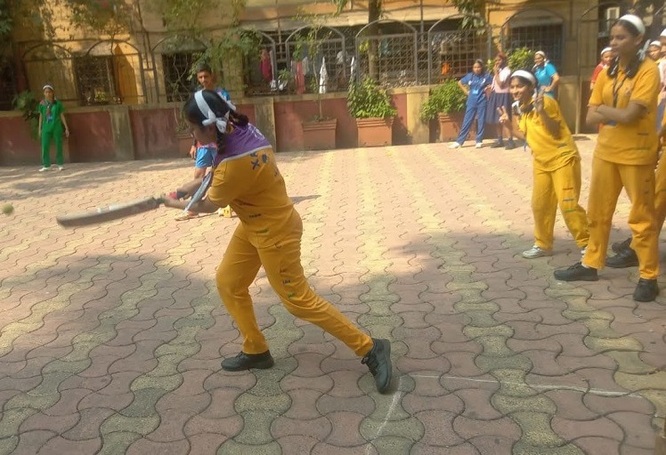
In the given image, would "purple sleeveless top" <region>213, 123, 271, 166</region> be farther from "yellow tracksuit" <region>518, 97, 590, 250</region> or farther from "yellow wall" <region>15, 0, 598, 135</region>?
"yellow wall" <region>15, 0, 598, 135</region>

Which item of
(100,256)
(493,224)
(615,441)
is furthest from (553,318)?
(100,256)

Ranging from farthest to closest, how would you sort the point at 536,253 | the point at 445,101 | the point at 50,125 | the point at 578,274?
1. the point at 445,101
2. the point at 50,125
3. the point at 536,253
4. the point at 578,274

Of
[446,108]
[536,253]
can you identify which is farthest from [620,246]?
[446,108]

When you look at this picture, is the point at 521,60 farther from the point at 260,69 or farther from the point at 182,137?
the point at 182,137

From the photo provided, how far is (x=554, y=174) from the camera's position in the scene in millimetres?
4922

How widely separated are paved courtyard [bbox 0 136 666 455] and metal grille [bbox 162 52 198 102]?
8484 mm

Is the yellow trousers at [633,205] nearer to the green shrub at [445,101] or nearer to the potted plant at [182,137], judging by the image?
the green shrub at [445,101]

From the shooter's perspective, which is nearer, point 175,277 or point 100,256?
point 175,277

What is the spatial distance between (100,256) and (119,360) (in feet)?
8.44

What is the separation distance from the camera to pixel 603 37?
15734 mm

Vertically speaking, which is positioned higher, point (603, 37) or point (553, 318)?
point (603, 37)

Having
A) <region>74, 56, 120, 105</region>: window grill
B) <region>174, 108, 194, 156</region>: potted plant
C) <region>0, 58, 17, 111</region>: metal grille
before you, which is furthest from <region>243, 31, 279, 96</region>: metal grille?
A: <region>0, 58, 17, 111</region>: metal grille

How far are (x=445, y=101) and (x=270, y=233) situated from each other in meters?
10.7

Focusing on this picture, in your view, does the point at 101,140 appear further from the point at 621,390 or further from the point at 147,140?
the point at 621,390
